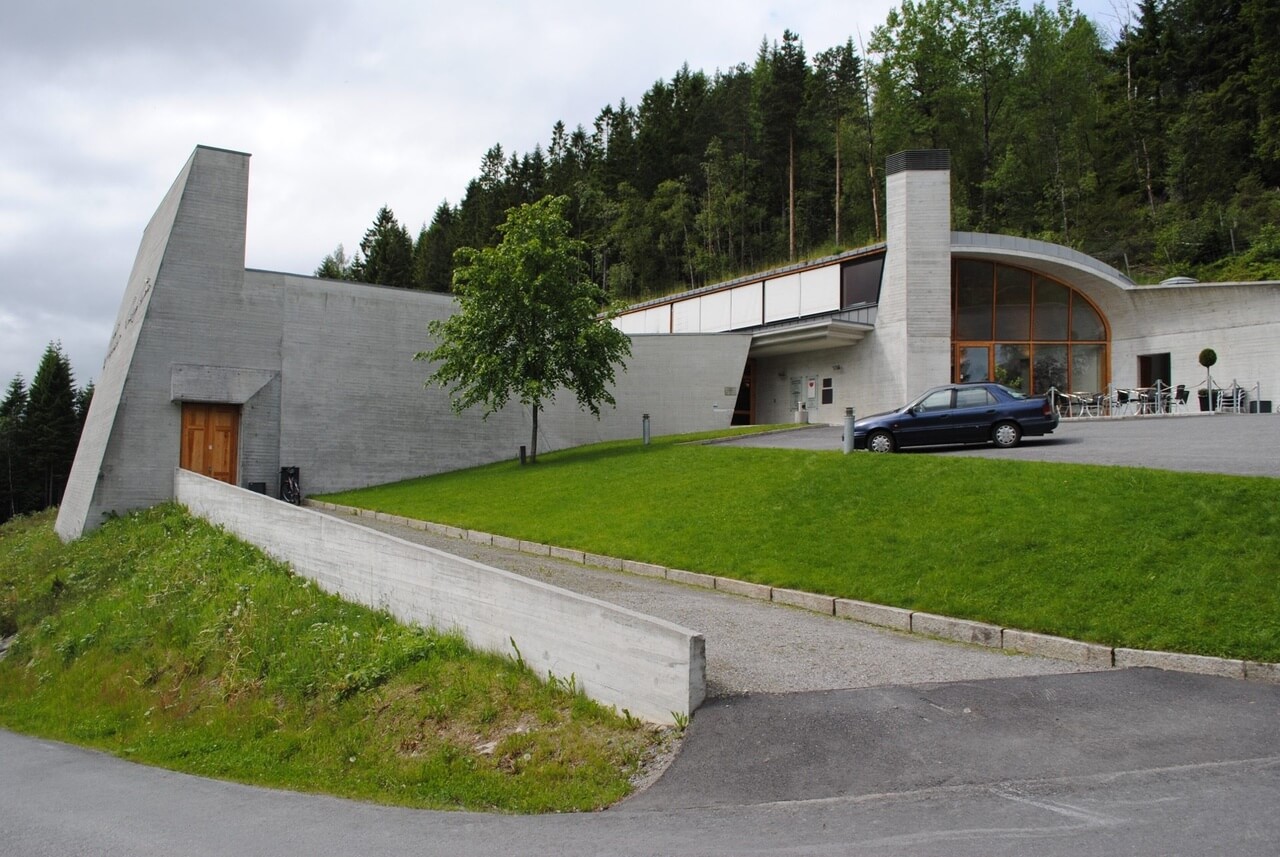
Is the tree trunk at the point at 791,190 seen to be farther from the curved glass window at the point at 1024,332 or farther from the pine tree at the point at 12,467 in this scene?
the pine tree at the point at 12,467

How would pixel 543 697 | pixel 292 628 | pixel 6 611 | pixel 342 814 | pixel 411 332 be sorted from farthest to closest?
pixel 411 332, pixel 6 611, pixel 292 628, pixel 543 697, pixel 342 814

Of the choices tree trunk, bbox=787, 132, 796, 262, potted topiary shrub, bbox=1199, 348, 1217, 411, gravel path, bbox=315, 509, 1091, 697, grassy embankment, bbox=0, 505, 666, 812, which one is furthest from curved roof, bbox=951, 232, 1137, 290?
grassy embankment, bbox=0, 505, 666, 812


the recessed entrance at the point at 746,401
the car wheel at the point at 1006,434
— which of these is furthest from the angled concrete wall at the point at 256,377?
the car wheel at the point at 1006,434

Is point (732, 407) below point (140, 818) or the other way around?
the other way around

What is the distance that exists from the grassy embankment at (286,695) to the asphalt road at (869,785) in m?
0.52

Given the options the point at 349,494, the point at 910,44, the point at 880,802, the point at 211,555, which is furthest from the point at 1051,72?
the point at 880,802

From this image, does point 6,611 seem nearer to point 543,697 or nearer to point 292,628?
point 292,628

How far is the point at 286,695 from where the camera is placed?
973cm

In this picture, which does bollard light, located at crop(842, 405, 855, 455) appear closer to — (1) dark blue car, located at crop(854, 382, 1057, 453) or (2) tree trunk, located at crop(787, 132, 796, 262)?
(1) dark blue car, located at crop(854, 382, 1057, 453)

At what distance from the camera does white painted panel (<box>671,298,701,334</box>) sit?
35.6 m

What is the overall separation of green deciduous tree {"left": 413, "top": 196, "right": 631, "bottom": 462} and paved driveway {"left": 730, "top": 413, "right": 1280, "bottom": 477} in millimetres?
4980

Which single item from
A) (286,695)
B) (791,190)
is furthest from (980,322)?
(286,695)

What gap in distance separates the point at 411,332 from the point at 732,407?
11.1m

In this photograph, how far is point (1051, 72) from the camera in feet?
165
